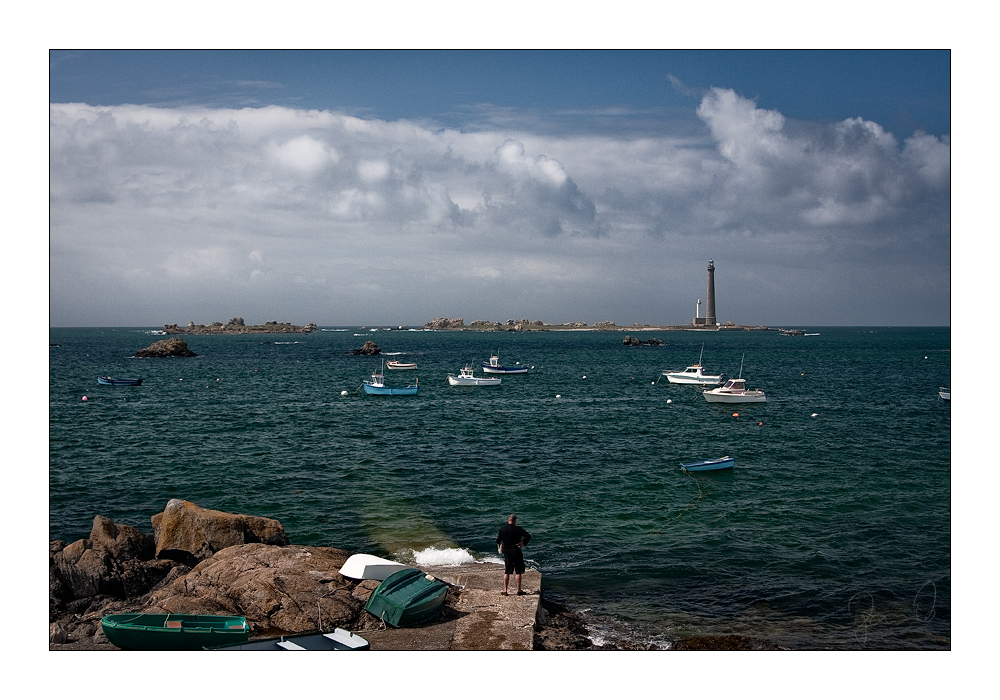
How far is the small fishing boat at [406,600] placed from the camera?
12.2 meters

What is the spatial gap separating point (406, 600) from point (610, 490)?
15527mm

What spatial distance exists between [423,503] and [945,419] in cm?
3863

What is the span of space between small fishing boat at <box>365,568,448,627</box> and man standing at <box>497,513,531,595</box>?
141 centimetres

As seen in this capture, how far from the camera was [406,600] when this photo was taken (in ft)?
40.5

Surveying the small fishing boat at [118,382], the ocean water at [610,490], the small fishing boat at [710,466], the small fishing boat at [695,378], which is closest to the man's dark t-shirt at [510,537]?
the ocean water at [610,490]

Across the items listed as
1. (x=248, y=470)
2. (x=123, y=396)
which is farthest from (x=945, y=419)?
(x=123, y=396)

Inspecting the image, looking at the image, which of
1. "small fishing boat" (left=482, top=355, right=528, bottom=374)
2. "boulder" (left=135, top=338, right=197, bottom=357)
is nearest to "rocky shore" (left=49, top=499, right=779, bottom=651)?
"small fishing boat" (left=482, top=355, right=528, bottom=374)

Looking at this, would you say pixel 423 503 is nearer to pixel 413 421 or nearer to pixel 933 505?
pixel 933 505

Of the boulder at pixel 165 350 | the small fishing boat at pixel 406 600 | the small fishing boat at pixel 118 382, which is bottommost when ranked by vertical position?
the small fishing boat at pixel 406 600

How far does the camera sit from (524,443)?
122 ft

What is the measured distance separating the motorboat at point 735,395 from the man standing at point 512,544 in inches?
1731

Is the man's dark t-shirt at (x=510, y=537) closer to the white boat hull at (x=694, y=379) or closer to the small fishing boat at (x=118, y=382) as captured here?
the white boat hull at (x=694, y=379)

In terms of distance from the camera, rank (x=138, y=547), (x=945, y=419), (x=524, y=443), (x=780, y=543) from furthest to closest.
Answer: (x=945, y=419)
(x=524, y=443)
(x=780, y=543)
(x=138, y=547)

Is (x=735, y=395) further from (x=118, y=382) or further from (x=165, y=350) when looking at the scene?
(x=165, y=350)
